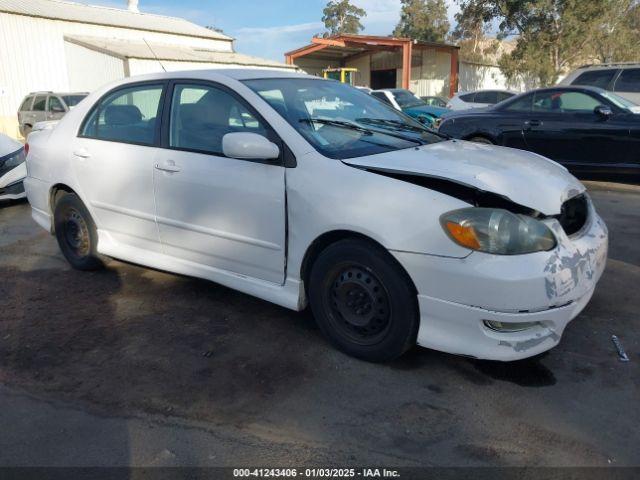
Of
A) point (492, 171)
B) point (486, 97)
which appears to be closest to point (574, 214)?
point (492, 171)

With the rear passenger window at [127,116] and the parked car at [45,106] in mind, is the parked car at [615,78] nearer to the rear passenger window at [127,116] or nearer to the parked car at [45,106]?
the rear passenger window at [127,116]

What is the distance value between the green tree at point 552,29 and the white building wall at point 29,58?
20.9m

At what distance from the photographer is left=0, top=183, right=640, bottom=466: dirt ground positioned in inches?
96.2

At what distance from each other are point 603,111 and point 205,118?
19.2 feet

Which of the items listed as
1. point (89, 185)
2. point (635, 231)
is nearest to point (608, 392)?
point (635, 231)

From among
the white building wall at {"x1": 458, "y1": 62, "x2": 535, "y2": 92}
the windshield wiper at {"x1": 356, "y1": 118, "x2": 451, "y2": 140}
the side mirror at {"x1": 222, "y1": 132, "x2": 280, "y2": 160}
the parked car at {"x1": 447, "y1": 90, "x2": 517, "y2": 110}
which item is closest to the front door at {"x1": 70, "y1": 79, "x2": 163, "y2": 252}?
the side mirror at {"x1": 222, "y1": 132, "x2": 280, "y2": 160}

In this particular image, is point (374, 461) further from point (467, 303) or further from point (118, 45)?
point (118, 45)

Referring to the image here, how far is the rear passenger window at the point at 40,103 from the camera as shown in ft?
54.9

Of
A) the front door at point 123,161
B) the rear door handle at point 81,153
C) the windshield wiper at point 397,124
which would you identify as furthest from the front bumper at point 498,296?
the rear door handle at point 81,153

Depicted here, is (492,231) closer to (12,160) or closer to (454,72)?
(12,160)

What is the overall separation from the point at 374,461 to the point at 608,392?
4.37 ft

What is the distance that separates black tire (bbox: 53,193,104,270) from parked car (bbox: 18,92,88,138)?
12.4m

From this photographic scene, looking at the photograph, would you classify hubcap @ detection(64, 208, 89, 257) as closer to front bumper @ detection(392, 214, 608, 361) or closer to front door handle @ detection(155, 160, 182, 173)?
front door handle @ detection(155, 160, 182, 173)

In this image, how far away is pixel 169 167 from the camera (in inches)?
149
